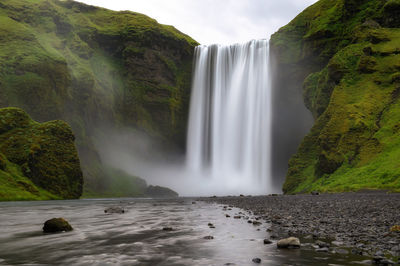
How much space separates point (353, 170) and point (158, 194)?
2041 inches

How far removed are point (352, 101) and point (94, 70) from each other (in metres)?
74.0

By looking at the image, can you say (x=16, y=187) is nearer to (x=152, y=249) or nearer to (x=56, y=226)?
(x=56, y=226)

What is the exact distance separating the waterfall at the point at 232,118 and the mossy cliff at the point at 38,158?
3724 centimetres

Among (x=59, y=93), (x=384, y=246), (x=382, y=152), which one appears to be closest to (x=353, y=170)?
(x=382, y=152)

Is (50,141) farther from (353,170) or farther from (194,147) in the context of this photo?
(353,170)

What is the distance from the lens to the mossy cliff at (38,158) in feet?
156

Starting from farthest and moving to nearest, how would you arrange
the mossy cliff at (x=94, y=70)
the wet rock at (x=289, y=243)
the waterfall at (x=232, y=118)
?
the waterfall at (x=232, y=118) → the mossy cliff at (x=94, y=70) → the wet rock at (x=289, y=243)

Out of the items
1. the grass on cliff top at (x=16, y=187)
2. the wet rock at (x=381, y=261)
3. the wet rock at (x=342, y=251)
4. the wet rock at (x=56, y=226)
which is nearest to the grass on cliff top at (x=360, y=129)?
the wet rock at (x=342, y=251)

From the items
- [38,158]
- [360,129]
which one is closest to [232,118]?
[360,129]

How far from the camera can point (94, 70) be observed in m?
91.1

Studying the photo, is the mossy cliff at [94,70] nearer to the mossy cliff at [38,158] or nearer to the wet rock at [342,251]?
the mossy cliff at [38,158]

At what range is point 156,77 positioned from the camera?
95250 millimetres

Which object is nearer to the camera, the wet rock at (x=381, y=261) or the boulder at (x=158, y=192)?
the wet rock at (x=381, y=261)

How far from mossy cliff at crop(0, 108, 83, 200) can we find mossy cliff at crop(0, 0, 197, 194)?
45.1 ft
